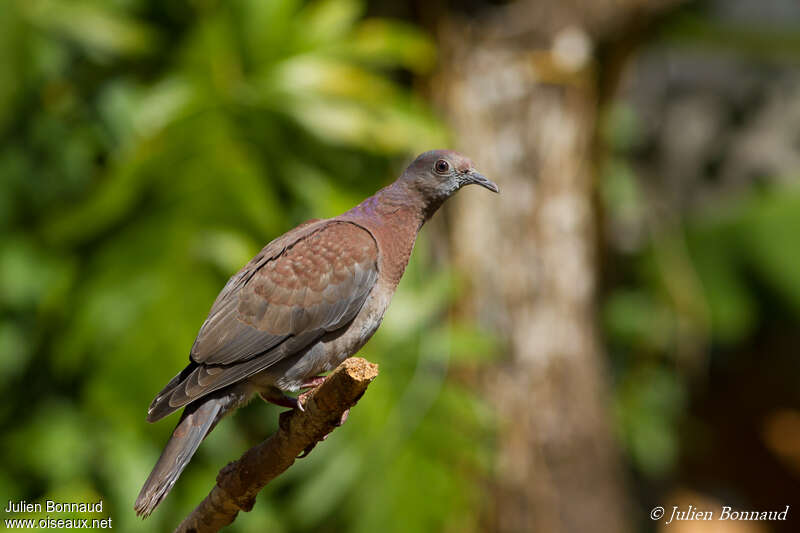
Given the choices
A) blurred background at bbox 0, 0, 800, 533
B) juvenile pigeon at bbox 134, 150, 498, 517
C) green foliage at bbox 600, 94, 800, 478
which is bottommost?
green foliage at bbox 600, 94, 800, 478

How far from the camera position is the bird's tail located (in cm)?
154

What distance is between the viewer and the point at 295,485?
412cm

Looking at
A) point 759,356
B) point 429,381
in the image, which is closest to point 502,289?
point 429,381

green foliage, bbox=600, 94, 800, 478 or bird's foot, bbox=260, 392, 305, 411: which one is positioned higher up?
bird's foot, bbox=260, 392, 305, 411

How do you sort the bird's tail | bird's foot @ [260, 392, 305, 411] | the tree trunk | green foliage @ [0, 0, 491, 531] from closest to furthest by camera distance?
the bird's tail < bird's foot @ [260, 392, 305, 411] < green foliage @ [0, 0, 491, 531] < the tree trunk

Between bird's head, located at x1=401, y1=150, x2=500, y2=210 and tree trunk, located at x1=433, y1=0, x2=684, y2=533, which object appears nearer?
bird's head, located at x1=401, y1=150, x2=500, y2=210

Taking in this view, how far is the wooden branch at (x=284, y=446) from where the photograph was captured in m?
1.58

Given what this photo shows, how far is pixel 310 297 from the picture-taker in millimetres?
1882

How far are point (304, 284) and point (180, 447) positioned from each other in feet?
1.39

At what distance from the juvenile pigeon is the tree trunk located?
2302 millimetres

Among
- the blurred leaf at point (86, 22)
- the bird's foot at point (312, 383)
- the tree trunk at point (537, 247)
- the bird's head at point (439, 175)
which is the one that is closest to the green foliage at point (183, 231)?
the blurred leaf at point (86, 22)

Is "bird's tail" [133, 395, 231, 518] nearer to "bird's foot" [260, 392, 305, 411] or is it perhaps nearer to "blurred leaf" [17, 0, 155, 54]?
"bird's foot" [260, 392, 305, 411]

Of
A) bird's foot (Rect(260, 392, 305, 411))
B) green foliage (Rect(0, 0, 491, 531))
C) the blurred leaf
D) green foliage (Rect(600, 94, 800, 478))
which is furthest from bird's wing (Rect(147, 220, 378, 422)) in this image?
green foliage (Rect(600, 94, 800, 478))

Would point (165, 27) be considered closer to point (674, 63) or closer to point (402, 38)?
point (402, 38)
